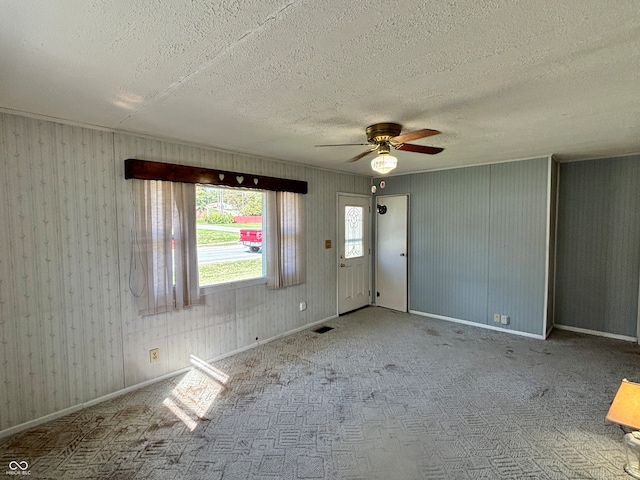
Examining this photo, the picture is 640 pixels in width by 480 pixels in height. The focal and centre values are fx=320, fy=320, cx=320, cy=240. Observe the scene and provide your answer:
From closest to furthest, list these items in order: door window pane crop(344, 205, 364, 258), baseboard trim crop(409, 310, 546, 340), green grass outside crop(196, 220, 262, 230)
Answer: green grass outside crop(196, 220, 262, 230)
baseboard trim crop(409, 310, 546, 340)
door window pane crop(344, 205, 364, 258)

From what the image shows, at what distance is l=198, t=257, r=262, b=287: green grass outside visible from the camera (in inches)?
140

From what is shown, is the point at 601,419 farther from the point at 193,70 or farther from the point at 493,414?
the point at 193,70

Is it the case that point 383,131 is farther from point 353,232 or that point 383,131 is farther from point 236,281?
point 353,232

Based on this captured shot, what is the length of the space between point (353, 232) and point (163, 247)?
3164mm

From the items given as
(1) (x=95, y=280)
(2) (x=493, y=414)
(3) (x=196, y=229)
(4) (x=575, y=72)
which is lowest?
(2) (x=493, y=414)

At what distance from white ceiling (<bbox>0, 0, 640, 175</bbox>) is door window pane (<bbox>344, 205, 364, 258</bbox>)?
2597 millimetres

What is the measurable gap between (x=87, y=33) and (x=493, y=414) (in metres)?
3.54

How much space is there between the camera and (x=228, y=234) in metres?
3.75

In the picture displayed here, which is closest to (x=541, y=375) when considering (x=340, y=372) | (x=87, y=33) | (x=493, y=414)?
(x=493, y=414)

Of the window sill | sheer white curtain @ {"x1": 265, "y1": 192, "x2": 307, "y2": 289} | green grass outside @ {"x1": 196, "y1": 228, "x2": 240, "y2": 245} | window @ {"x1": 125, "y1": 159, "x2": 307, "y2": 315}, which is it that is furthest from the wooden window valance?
the window sill

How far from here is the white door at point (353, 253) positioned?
5.21 m

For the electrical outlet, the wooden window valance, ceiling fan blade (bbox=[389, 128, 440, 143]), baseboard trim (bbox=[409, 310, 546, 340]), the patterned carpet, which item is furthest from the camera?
baseboard trim (bbox=[409, 310, 546, 340])

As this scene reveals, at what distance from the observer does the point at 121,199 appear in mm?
2877

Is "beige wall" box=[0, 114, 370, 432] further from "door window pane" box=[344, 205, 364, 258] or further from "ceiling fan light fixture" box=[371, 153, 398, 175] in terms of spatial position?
"door window pane" box=[344, 205, 364, 258]
